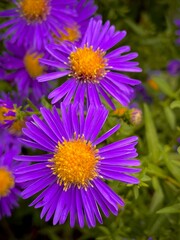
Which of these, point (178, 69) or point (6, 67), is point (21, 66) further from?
point (178, 69)

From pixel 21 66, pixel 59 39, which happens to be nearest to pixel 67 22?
pixel 59 39

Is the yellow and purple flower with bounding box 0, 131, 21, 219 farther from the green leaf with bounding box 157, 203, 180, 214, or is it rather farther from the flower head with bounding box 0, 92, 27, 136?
the green leaf with bounding box 157, 203, 180, 214

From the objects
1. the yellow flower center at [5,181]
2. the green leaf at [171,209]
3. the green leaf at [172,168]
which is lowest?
the green leaf at [171,209]

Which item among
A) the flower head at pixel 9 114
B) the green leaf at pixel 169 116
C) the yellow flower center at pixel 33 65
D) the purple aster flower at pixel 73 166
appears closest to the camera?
the purple aster flower at pixel 73 166

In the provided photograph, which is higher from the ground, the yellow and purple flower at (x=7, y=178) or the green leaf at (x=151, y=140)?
the yellow and purple flower at (x=7, y=178)

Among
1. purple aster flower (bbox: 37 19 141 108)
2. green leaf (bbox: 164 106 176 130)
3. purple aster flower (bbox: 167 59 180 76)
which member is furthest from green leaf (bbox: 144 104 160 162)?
purple aster flower (bbox: 167 59 180 76)

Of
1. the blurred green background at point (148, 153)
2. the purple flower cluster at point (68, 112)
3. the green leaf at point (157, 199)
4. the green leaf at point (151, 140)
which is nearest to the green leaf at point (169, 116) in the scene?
the blurred green background at point (148, 153)

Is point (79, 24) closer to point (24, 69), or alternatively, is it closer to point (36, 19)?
point (36, 19)

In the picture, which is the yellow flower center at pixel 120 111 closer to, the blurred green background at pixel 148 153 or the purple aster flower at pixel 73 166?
the blurred green background at pixel 148 153
